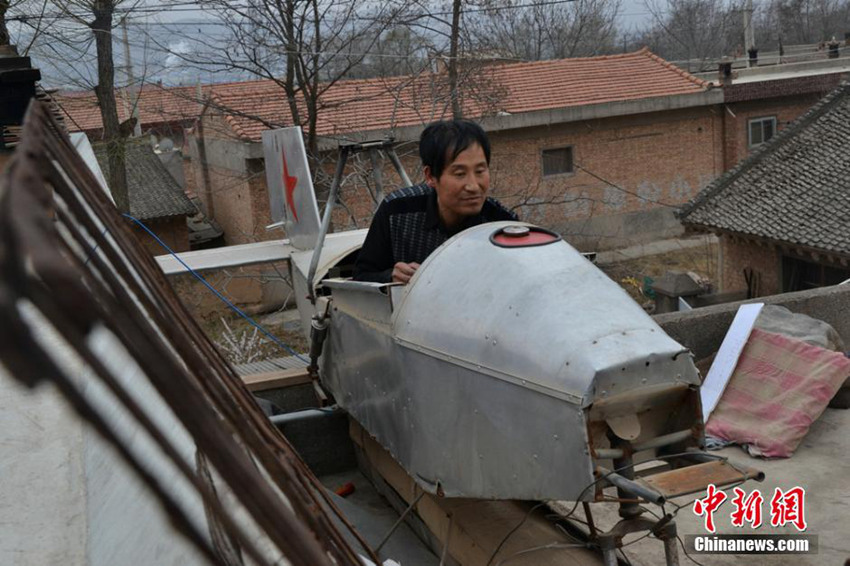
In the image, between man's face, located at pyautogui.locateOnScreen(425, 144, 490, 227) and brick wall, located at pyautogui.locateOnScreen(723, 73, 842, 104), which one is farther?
brick wall, located at pyautogui.locateOnScreen(723, 73, 842, 104)

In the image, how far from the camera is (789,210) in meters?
20.8

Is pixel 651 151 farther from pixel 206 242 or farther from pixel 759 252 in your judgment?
pixel 206 242

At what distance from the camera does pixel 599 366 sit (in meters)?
2.83

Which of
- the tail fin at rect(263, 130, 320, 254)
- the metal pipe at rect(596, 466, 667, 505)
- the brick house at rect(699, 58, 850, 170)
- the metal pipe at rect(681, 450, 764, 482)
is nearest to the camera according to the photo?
the metal pipe at rect(596, 466, 667, 505)

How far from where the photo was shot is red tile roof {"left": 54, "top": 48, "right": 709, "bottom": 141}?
20.3 meters

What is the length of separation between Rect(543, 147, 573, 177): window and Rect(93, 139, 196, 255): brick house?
999 cm

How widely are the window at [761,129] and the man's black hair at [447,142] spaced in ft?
89.1

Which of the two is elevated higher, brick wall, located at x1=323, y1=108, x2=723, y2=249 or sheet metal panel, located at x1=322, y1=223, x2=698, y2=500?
sheet metal panel, located at x1=322, y1=223, x2=698, y2=500

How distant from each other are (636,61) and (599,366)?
92.9ft

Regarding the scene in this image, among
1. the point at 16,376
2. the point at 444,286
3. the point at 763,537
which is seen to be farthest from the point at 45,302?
the point at 763,537

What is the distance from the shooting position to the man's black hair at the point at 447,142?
4.09 metres

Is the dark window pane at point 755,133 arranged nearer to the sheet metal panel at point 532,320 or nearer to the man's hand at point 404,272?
the man's hand at point 404,272
